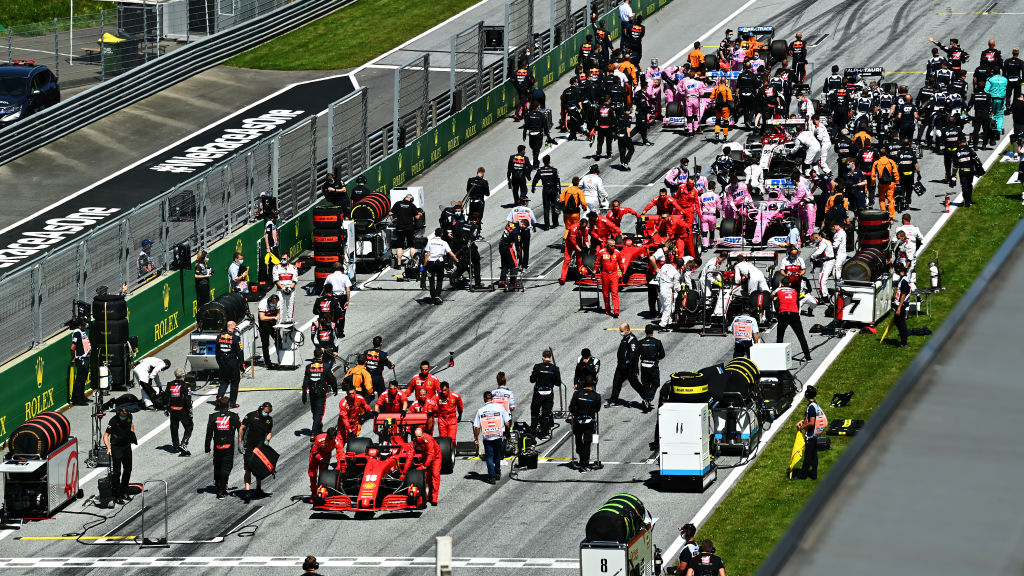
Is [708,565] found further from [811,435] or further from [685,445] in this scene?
[811,435]

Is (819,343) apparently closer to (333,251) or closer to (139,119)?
(333,251)

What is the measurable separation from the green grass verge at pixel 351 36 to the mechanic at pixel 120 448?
2958 centimetres

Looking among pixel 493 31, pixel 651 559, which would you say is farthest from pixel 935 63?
pixel 651 559

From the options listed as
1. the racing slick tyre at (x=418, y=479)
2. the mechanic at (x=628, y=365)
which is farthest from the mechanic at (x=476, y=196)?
the racing slick tyre at (x=418, y=479)

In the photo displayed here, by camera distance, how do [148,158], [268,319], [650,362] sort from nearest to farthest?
[650,362], [268,319], [148,158]

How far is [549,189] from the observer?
1432 inches

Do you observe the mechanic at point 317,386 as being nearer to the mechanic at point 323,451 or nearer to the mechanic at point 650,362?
the mechanic at point 323,451

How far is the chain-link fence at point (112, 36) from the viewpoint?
49.2 metres

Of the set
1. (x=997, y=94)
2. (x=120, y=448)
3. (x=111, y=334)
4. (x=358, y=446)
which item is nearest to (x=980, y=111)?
(x=997, y=94)

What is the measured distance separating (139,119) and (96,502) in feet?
84.1

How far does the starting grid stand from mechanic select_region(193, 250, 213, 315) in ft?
33.7

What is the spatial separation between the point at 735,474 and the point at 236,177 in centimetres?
1640

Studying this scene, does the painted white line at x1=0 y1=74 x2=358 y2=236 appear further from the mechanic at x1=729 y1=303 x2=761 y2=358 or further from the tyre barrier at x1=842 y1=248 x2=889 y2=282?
the mechanic at x1=729 y1=303 x2=761 y2=358

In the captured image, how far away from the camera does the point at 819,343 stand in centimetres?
2966
